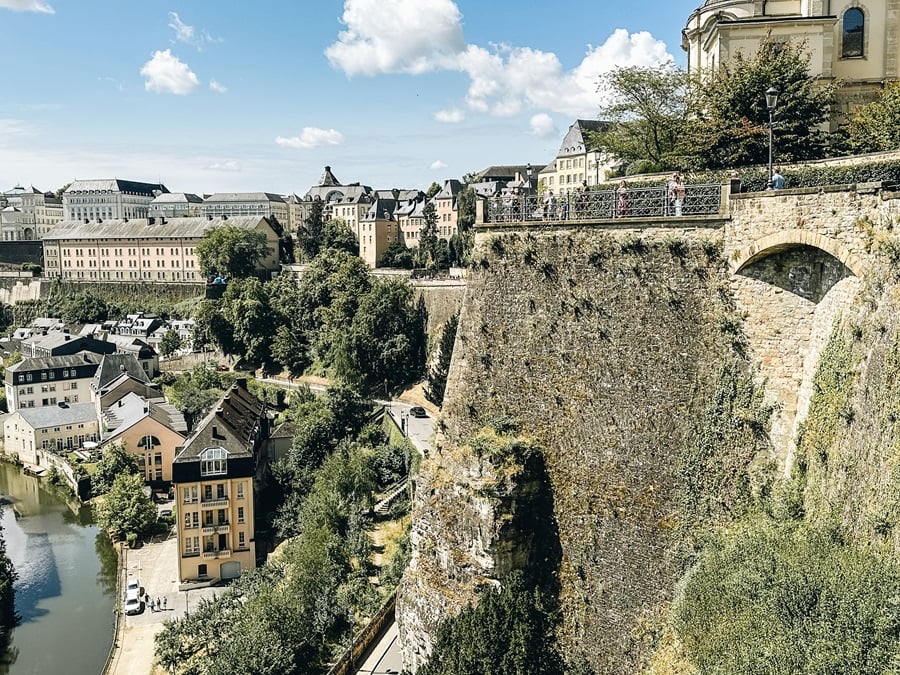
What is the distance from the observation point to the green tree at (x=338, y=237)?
76.0 metres

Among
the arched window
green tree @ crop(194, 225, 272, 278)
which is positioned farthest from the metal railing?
green tree @ crop(194, 225, 272, 278)

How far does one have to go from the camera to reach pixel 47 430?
51031mm

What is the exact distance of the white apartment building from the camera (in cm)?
13100

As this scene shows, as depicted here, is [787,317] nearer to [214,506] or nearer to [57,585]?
[214,506]

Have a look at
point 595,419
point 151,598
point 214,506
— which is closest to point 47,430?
point 214,506

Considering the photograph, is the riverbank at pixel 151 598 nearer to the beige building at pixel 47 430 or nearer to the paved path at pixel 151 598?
the paved path at pixel 151 598

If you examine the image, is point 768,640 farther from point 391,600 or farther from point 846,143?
point 846,143

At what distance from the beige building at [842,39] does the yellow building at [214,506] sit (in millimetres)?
25867

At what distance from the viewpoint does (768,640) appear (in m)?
9.39

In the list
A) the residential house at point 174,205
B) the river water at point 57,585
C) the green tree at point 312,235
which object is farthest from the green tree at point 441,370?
the residential house at point 174,205

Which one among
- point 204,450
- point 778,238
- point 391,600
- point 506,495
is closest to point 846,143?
point 778,238

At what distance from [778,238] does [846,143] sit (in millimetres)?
10517

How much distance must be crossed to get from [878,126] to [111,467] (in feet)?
137

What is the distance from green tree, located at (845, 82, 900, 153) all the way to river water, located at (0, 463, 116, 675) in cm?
3085
